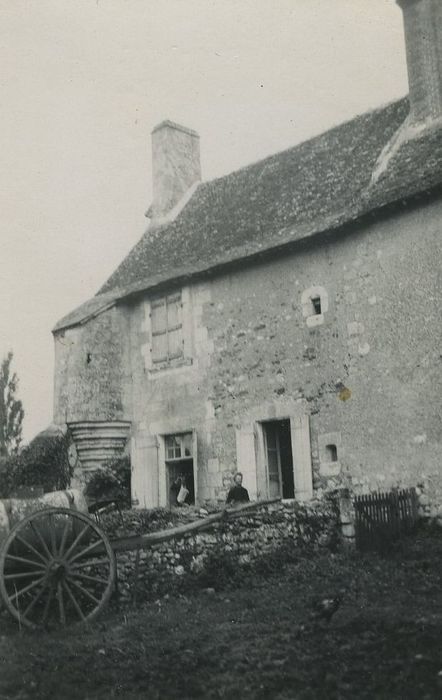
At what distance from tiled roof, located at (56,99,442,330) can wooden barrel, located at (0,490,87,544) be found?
6.07 m

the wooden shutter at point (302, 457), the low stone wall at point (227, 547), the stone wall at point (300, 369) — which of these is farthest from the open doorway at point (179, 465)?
the low stone wall at point (227, 547)

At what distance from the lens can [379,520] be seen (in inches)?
406

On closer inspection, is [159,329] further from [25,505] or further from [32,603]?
[32,603]

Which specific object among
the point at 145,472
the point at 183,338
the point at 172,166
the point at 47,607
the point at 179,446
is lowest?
the point at 47,607

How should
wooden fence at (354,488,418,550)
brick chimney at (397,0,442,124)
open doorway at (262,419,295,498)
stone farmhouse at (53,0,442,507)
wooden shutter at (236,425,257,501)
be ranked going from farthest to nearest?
open doorway at (262,419,295,498) → wooden shutter at (236,425,257,501) → brick chimney at (397,0,442,124) → stone farmhouse at (53,0,442,507) → wooden fence at (354,488,418,550)

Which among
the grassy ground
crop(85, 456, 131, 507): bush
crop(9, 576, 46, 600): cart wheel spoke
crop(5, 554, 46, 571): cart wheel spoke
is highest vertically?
crop(85, 456, 131, 507): bush

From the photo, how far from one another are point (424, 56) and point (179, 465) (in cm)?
853

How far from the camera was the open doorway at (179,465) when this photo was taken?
46.9 feet

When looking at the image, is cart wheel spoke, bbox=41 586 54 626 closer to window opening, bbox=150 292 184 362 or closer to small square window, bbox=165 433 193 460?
small square window, bbox=165 433 193 460

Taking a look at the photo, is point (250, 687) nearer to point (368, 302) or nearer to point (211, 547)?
point (211, 547)

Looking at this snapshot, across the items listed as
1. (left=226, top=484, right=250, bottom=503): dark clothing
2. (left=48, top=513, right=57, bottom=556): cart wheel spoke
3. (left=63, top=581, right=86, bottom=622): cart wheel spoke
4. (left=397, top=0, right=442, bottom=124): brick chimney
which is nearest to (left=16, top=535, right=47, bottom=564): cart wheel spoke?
(left=48, top=513, right=57, bottom=556): cart wheel spoke

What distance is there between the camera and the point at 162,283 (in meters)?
14.7

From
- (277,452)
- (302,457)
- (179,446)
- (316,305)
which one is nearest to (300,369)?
(316,305)

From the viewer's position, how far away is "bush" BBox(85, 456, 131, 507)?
15.0 metres
